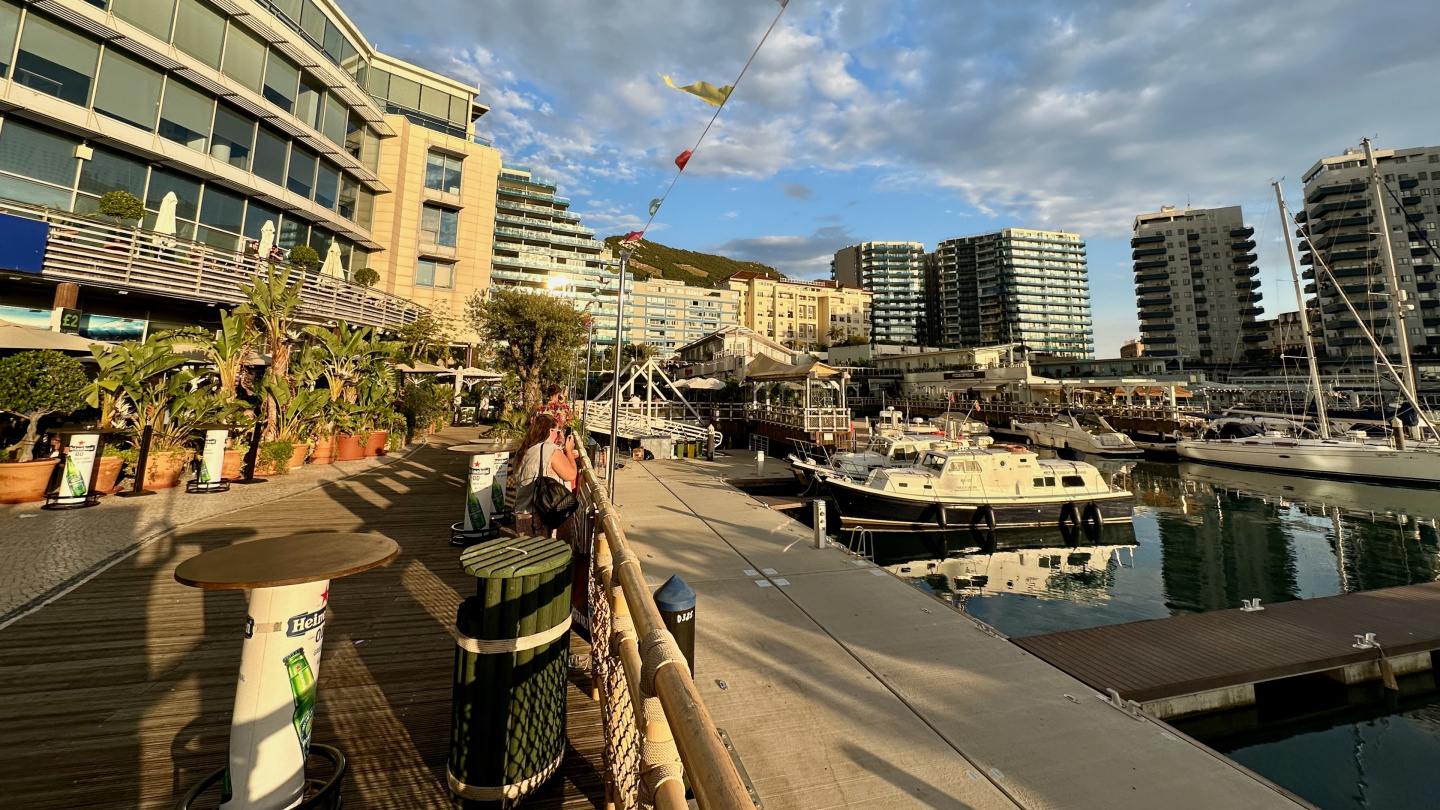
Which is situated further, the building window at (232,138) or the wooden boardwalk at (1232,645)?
the building window at (232,138)

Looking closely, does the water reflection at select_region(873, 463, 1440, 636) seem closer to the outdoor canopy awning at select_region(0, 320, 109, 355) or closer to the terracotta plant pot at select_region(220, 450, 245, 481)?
the terracotta plant pot at select_region(220, 450, 245, 481)

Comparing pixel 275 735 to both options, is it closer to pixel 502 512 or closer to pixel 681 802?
pixel 681 802

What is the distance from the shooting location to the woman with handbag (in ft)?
17.0

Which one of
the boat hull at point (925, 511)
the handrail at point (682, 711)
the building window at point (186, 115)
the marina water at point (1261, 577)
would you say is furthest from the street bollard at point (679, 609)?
the building window at point (186, 115)

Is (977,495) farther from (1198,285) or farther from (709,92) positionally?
(1198,285)

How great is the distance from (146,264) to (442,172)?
24592mm

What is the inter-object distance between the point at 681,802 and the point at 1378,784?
1004 centimetres

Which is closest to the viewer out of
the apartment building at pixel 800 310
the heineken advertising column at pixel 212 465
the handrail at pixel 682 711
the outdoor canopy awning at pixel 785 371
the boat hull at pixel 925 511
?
the handrail at pixel 682 711

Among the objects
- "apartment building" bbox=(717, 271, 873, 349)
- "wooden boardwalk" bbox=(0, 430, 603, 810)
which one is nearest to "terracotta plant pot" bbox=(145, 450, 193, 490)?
"wooden boardwalk" bbox=(0, 430, 603, 810)

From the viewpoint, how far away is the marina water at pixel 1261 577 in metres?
6.42

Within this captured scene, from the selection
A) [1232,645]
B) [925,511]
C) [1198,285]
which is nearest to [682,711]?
[1232,645]

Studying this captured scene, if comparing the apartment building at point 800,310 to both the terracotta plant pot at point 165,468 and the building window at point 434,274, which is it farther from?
the terracotta plant pot at point 165,468

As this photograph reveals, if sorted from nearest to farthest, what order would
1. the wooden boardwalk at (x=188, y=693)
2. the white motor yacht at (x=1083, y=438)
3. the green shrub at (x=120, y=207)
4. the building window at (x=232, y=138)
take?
the wooden boardwalk at (x=188, y=693) < the green shrub at (x=120, y=207) < the building window at (x=232, y=138) < the white motor yacht at (x=1083, y=438)

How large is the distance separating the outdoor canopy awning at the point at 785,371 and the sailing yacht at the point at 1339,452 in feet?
84.5
